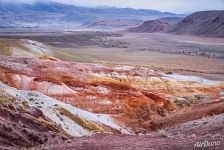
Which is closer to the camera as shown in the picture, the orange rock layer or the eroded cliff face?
the eroded cliff face

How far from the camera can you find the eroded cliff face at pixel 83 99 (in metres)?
29.8

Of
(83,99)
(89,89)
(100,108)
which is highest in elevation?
(89,89)

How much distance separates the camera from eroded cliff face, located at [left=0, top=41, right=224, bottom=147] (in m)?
29.8

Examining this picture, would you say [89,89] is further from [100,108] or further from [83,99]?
[100,108]

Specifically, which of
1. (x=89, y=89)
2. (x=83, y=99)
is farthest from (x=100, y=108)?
(x=89, y=89)

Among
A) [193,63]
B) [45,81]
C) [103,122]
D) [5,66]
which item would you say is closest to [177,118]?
[103,122]

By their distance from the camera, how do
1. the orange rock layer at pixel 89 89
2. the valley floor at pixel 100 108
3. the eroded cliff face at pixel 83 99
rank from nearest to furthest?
1. the valley floor at pixel 100 108
2. the eroded cliff face at pixel 83 99
3. the orange rock layer at pixel 89 89

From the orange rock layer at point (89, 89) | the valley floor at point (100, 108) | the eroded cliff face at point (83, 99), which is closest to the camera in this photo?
the valley floor at point (100, 108)

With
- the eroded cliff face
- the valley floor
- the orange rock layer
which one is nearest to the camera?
the valley floor

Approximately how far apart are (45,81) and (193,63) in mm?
79141

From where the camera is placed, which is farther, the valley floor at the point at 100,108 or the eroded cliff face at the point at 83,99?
the eroded cliff face at the point at 83,99

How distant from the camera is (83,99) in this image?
46688 millimetres

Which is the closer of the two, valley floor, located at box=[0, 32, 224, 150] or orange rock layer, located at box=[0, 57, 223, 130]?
valley floor, located at box=[0, 32, 224, 150]

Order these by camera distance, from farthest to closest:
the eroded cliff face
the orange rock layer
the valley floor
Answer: the orange rock layer
the eroded cliff face
the valley floor
